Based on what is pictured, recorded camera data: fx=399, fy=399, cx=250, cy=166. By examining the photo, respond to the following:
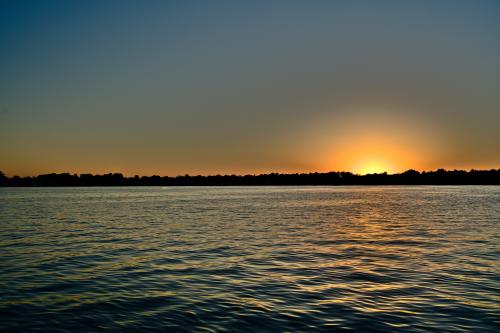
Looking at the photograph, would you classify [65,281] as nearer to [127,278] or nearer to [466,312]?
[127,278]

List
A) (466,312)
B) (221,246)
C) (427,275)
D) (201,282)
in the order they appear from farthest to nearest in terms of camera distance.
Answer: (221,246) → (427,275) → (201,282) → (466,312)

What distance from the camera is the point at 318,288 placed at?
1809 cm

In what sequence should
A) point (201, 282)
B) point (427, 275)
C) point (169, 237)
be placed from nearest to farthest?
point (201, 282) < point (427, 275) < point (169, 237)

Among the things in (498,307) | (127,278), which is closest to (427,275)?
(498,307)

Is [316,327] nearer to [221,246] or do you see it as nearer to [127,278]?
[127,278]

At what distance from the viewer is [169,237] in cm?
3700

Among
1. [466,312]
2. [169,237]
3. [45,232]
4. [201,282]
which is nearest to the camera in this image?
[466,312]

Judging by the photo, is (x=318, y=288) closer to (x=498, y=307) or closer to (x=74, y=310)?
(x=498, y=307)

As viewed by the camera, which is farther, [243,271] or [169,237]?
[169,237]

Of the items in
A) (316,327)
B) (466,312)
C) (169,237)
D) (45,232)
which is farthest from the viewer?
(45,232)

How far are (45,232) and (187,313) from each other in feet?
107

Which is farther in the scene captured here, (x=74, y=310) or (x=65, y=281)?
(x=65, y=281)

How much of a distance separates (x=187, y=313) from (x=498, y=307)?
1174cm

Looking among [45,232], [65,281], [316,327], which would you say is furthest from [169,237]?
[316,327]
